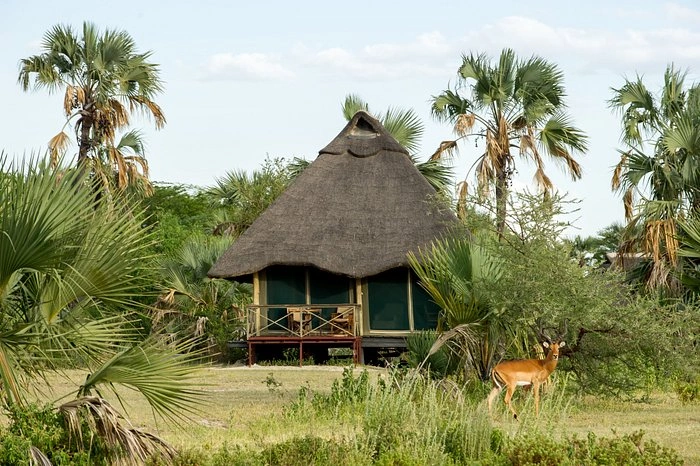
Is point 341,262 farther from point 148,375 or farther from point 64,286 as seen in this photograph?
point 148,375

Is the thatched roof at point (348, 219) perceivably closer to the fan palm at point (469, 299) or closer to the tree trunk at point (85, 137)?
the tree trunk at point (85, 137)

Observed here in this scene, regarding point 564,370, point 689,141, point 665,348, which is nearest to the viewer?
point 665,348

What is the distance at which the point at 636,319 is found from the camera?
13734 mm

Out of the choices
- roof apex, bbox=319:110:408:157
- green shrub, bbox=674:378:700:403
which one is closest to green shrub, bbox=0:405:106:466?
green shrub, bbox=674:378:700:403

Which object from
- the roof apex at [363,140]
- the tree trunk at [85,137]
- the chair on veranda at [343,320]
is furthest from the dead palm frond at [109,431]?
the roof apex at [363,140]

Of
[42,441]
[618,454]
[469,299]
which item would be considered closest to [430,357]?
[469,299]

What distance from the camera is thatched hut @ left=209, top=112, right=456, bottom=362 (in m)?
23.9

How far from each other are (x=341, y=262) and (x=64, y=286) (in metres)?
15.3

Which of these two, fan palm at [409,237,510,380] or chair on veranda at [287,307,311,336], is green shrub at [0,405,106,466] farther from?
chair on veranda at [287,307,311,336]

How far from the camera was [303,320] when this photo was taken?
2425cm

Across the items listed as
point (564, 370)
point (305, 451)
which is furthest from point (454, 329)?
point (305, 451)

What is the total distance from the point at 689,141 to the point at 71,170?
1422 centimetres

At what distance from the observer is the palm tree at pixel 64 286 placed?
27.4ft

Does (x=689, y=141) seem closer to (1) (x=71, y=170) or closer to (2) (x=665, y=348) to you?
(2) (x=665, y=348)
